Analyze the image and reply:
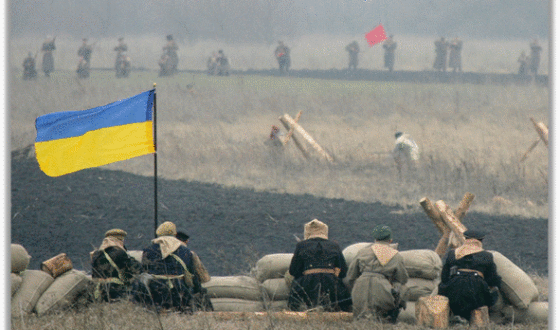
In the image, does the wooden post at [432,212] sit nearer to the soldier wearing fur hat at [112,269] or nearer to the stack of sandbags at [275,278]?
the stack of sandbags at [275,278]

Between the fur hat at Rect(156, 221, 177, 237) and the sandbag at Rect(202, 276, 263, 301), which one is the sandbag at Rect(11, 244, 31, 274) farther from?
the sandbag at Rect(202, 276, 263, 301)

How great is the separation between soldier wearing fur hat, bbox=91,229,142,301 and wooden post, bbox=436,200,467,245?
10.9 ft

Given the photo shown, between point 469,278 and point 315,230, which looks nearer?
point 469,278

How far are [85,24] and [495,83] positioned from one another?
14.8m

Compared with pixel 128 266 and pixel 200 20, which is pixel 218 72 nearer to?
pixel 200 20

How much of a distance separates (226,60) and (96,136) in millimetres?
21346

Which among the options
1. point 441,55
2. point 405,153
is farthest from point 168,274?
point 441,55

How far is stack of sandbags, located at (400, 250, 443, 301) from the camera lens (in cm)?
892

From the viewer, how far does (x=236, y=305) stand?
890 cm

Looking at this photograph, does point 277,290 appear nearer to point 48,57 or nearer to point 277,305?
point 277,305

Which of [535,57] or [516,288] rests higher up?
[535,57]

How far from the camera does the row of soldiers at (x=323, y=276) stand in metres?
8.41

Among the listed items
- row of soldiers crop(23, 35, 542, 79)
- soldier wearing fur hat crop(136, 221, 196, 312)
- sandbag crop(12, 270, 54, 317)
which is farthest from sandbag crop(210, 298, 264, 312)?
row of soldiers crop(23, 35, 542, 79)

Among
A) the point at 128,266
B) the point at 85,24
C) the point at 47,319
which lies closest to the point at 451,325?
the point at 128,266
